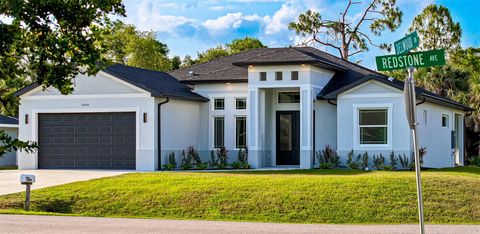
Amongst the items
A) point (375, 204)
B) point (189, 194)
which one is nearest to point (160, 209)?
point (189, 194)

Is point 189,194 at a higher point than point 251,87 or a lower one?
lower

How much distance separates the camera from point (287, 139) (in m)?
30.7

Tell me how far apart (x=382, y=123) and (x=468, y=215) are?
33.5 feet

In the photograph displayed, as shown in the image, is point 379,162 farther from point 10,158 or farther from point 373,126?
point 10,158

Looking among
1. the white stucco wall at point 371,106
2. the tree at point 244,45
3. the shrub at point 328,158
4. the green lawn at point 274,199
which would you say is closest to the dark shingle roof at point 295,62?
the white stucco wall at point 371,106

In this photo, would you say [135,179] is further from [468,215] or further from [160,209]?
[468,215]

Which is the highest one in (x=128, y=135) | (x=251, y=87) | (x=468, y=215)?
(x=251, y=87)

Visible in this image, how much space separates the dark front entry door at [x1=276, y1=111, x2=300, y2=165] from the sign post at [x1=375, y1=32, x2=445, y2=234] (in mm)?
19262

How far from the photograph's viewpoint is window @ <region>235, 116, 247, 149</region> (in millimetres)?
30562

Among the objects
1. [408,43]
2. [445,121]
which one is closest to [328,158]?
[445,121]

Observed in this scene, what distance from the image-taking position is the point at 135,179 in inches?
878

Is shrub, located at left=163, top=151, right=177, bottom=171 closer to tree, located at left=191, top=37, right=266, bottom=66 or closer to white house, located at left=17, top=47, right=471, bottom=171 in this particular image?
white house, located at left=17, top=47, right=471, bottom=171

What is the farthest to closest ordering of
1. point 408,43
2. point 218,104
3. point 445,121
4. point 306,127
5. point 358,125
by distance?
point 445,121 → point 218,104 → point 306,127 → point 358,125 → point 408,43

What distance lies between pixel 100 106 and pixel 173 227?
13.9 metres
